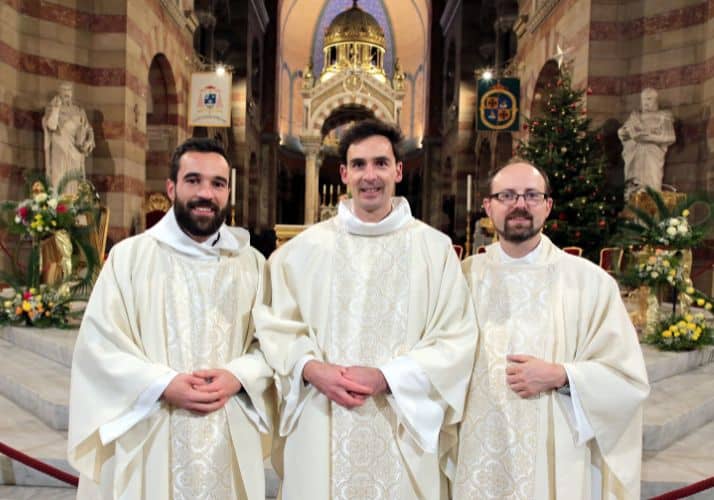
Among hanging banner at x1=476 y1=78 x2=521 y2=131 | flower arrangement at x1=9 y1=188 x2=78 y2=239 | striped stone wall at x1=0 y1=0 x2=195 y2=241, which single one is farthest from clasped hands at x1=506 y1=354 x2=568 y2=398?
hanging banner at x1=476 y1=78 x2=521 y2=131

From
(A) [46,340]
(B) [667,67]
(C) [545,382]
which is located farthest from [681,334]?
(B) [667,67]

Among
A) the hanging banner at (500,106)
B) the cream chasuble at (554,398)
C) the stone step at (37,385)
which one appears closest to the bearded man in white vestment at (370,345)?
the cream chasuble at (554,398)

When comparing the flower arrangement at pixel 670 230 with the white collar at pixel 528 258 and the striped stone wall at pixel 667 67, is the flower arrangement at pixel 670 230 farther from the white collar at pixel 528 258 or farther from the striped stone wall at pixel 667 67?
the striped stone wall at pixel 667 67

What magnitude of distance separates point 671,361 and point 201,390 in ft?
13.8

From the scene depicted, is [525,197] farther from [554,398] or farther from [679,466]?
[679,466]

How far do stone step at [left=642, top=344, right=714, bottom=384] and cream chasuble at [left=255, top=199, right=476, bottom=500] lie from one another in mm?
3013

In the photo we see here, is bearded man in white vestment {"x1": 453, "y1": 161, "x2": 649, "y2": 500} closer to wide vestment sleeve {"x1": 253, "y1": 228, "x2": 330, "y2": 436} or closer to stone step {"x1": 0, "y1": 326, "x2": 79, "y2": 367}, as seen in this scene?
wide vestment sleeve {"x1": 253, "y1": 228, "x2": 330, "y2": 436}

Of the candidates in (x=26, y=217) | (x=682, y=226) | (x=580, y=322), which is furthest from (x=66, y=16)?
(x=580, y=322)

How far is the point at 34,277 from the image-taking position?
19.5ft

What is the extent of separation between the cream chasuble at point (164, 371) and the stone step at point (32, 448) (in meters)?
1.18

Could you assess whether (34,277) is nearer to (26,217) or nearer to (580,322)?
(26,217)

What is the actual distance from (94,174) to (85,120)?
129 cm

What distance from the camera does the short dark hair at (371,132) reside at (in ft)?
7.99

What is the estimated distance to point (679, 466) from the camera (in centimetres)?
349
